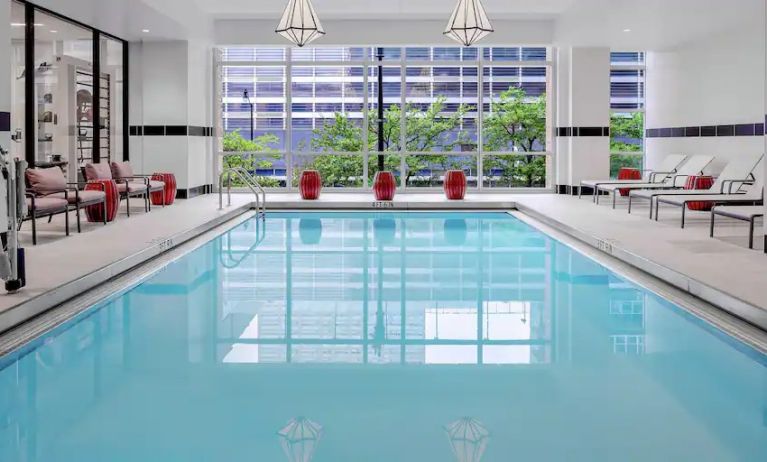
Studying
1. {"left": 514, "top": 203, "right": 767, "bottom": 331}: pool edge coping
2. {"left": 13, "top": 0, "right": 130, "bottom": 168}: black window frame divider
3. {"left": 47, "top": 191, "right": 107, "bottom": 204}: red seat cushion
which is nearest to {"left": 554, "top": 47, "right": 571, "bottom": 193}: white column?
{"left": 514, "top": 203, "right": 767, "bottom": 331}: pool edge coping

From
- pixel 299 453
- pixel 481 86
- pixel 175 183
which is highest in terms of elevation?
pixel 481 86

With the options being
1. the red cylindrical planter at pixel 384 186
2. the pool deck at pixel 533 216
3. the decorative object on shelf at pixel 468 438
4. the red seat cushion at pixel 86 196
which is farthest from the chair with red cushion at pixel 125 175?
the decorative object on shelf at pixel 468 438

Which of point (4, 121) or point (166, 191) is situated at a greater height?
point (4, 121)

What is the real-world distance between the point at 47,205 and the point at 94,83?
5251 millimetres

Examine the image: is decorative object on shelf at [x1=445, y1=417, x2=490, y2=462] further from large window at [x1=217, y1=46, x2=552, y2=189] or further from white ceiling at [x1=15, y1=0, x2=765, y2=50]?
large window at [x1=217, y1=46, x2=552, y2=189]

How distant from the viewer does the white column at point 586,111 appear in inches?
633

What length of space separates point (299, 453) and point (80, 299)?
370 cm

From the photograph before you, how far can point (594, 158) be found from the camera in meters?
16.4

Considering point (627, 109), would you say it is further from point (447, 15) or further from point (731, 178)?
point (731, 178)

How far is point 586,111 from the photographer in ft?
53.3

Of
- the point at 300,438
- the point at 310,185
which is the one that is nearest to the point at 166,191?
the point at 310,185

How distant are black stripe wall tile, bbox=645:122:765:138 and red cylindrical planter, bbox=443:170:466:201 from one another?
12.7 feet

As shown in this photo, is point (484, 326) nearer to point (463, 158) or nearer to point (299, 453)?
point (299, 453)

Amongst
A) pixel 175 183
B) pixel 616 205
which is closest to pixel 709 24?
pixel 616 205
